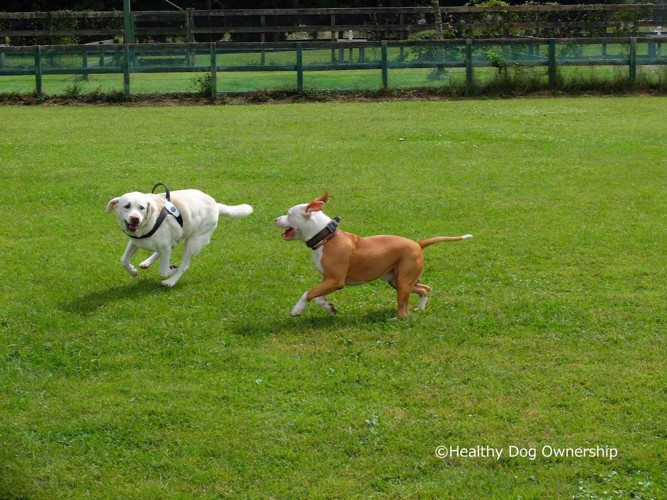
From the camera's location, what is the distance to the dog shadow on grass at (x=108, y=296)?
8.49 m

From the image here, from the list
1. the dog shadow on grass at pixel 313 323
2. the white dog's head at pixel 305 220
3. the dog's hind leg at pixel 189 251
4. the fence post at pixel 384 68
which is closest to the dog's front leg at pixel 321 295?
the dog shadow on grass at pixel 313 323

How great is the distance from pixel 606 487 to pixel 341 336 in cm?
265

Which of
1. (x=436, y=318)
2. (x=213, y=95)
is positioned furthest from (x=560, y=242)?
(x=213, y=95)

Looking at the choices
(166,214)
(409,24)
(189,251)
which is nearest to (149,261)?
(189,251)

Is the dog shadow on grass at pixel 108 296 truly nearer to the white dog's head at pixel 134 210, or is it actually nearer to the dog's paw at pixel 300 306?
the white dog's head at pixel 134 210

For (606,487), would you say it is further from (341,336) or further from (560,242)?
(560,242)

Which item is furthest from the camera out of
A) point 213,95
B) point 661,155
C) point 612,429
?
point 213,95

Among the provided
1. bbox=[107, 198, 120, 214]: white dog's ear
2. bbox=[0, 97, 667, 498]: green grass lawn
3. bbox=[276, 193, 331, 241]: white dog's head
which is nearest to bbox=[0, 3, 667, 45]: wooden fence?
bbox=[0, 97, 667, 498]: green grass lawn

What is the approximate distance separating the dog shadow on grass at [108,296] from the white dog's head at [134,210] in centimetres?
60

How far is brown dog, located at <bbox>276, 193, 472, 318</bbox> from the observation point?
306 inches

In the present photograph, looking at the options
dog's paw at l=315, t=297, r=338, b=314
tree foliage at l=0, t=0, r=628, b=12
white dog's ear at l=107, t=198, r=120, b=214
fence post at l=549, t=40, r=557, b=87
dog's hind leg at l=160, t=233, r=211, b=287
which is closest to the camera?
dog's paw at l=315, t=297, r=338, b=314

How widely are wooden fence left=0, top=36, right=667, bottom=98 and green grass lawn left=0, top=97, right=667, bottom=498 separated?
1075 cm

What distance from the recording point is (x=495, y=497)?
5340mm

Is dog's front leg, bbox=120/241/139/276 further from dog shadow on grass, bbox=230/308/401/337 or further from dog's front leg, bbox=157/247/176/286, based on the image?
dog shadow on grass, bbox=230/308/401/337
